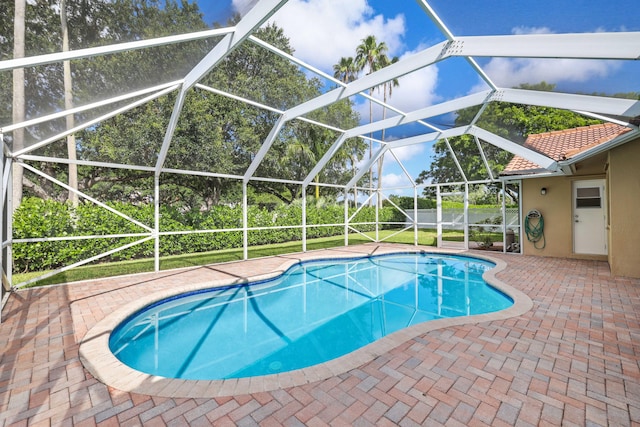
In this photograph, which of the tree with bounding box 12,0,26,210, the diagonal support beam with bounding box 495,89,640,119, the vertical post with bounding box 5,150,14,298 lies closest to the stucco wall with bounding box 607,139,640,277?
the diagonal support beam with bounding box 495,89,640,119

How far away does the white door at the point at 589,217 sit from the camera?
330 inches

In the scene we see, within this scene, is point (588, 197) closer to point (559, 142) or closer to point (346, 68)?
point (559, 142)

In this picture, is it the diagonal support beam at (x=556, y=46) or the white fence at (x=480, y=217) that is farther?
the white fence at (x=480, y=217)

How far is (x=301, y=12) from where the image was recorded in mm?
4980

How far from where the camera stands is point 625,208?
606 cm

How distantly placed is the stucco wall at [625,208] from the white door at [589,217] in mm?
2611

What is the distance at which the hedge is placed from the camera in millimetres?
7250

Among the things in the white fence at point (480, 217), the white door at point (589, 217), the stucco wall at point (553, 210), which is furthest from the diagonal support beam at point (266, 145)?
the white door at point (589, 217)

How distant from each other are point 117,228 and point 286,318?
6936 mm

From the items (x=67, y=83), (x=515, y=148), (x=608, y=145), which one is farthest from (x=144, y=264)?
(x=608, y=145)

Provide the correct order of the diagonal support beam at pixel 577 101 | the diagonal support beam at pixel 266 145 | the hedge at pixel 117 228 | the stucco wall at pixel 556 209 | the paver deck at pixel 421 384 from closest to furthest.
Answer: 1. the paver deck at pixel 421 384
2. the diagonal support beam at pixel 577 101
3. the hedge at pixel 117 228
4. the diagonal support beam at pixel 266 145
5. the stucco wall at pixel 556 209

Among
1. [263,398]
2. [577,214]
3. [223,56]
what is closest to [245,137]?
[223,56]

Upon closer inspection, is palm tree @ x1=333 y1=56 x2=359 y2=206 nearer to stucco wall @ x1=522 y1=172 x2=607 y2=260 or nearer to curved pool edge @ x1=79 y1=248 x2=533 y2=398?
stucco wall @ x1=522 y1=172 x2=607 y2=260

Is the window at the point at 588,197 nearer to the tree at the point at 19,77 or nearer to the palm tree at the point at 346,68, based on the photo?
the tree at the point at 19,77
